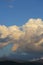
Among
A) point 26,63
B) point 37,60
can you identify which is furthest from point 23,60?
point 37,60

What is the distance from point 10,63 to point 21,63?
3794 millimetres

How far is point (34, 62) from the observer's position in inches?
2050

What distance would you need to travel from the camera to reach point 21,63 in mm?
56781

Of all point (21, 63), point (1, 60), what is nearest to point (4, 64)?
point (1, 60)

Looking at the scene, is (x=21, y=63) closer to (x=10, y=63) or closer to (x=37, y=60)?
(x=10, y=63)

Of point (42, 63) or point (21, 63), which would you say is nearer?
point (42, 63)

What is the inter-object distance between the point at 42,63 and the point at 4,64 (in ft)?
39.9

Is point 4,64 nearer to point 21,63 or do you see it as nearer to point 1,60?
point 1,60

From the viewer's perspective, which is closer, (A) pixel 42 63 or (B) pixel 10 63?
(A) pixel 42 63

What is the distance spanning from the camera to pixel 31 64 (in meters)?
54.6

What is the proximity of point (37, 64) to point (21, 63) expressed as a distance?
19.8 feet

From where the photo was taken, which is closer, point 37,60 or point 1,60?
point 37,60

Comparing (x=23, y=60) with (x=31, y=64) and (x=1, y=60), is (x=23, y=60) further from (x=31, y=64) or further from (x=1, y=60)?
(x=1, y=60)

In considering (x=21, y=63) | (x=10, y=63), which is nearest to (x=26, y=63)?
(x=21, y=63)
